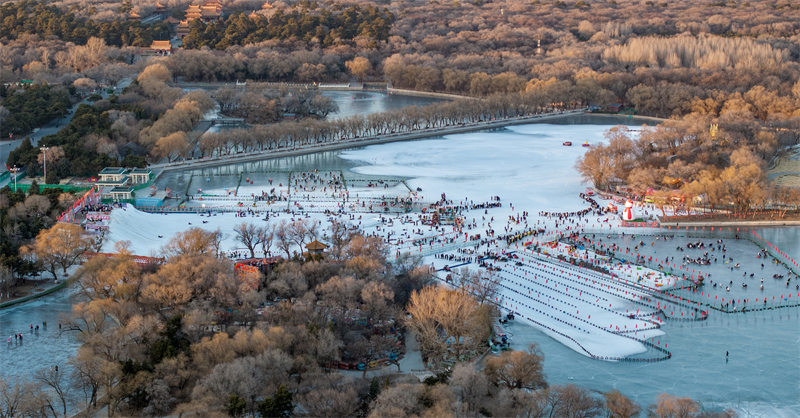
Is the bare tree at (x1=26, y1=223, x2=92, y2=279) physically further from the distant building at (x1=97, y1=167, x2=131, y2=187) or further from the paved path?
the paved path

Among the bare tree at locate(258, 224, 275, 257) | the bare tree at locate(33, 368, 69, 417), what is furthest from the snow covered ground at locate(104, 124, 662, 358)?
the bare tree at locate(33, 368, 69, 417)

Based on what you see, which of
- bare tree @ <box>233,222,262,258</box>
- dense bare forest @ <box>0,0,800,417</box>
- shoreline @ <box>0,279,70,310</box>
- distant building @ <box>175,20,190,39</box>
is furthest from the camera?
distant building @ <box>175,20,190,39</box>

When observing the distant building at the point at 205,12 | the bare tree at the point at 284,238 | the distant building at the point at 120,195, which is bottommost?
the bare tree at the point at 284,238

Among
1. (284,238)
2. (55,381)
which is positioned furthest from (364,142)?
(55,381)

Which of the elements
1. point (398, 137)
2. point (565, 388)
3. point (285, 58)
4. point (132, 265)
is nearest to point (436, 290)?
point (565, 388)

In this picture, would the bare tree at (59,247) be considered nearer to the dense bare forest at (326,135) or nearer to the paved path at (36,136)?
the dense bare forest at (326,135)

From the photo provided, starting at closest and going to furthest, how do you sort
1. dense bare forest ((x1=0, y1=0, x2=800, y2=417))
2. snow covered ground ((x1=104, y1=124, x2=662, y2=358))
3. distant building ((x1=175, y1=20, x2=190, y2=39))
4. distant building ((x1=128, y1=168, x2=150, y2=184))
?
dense bare forest ((x1=0, y1=0, x2=800, y2=417)) → snow covered ground ((x1=104, y1=124, x2=662, y2=358)) → distant building ((x1=128, y1=168, x2=150, y2=184)) → distant building ((x1=175, y1=20, x2=190, y2=39))

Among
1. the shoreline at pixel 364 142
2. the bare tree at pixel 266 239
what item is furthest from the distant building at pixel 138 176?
the bare tree at pixel 266 239

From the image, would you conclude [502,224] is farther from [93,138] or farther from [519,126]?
[519,126]
